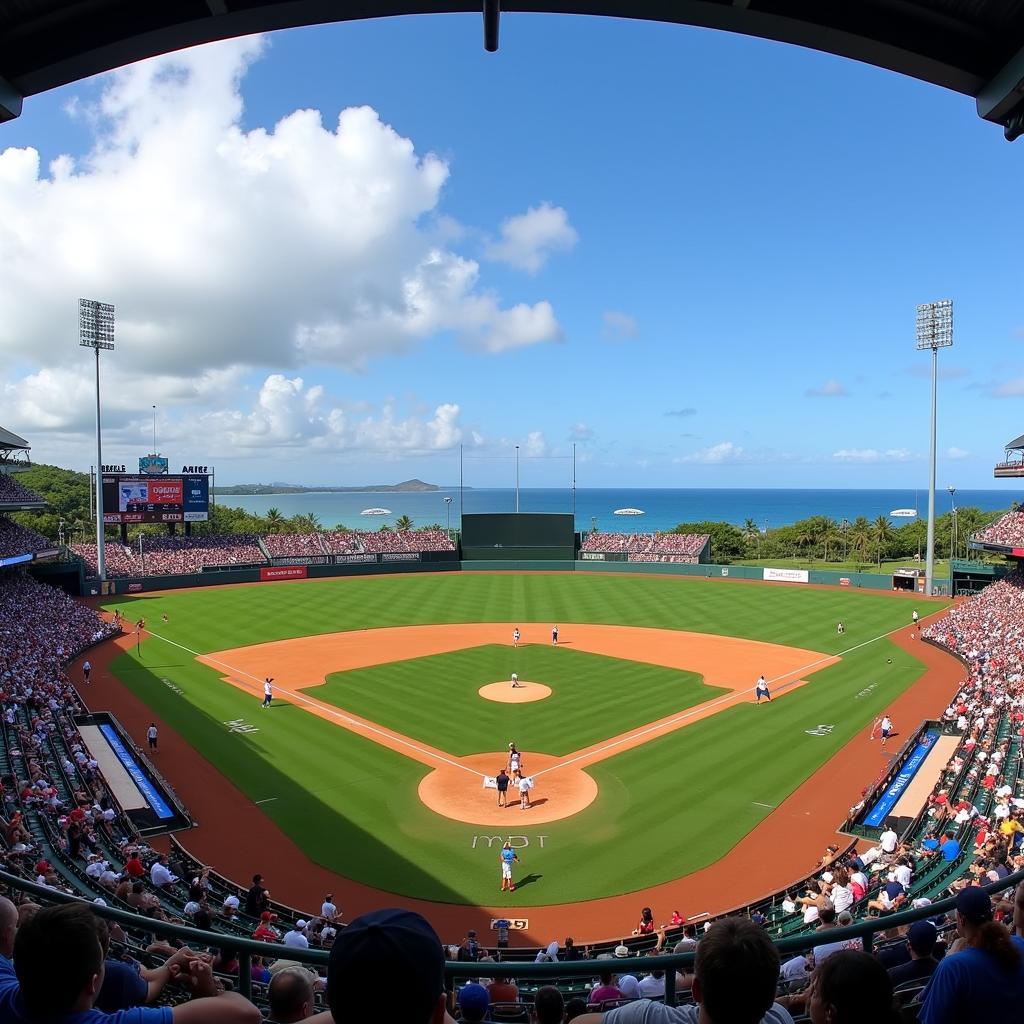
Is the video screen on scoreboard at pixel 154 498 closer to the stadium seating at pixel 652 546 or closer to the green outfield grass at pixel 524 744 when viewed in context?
the green outfield grass at pixel 524 744

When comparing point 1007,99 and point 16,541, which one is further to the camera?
point 16,541

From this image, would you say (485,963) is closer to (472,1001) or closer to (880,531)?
(472,1001)

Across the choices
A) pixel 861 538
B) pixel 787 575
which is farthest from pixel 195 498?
pixel 861 538

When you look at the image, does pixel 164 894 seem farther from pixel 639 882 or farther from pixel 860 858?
pixel 860 858

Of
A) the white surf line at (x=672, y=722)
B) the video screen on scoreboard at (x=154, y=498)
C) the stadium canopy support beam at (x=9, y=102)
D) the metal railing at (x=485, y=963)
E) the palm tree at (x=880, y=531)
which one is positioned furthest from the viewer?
the palm tree at (x=880, y=531)

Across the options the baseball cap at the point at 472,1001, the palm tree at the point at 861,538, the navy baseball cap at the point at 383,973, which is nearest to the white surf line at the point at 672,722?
the baseball cap at the point at 472,1001

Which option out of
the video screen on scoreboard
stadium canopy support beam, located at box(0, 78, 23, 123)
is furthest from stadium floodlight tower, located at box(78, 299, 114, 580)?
stadium canopy support beam, located at box(0, 78, 23, 123)
